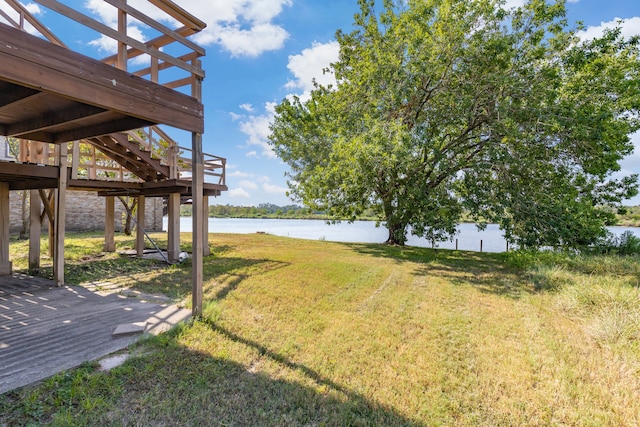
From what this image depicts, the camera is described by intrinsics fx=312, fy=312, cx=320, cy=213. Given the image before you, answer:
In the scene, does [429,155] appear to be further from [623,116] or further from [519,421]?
[519,421]

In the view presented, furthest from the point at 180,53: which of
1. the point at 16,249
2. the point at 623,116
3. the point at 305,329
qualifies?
the point at 623,116

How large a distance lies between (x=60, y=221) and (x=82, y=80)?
14.2 feet

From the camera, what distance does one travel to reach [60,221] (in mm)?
5898

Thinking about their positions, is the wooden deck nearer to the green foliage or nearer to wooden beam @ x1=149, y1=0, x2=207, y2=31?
wooden beam @ x1=149, y1=0, x2=207, y2=31

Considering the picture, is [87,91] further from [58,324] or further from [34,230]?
[34,230]

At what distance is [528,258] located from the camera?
A: 29.7 ft

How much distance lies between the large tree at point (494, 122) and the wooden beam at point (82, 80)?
22.7 feet

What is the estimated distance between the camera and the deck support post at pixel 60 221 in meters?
5.87

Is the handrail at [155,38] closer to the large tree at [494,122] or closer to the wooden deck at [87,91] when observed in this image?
the wooden deck at [87,91]

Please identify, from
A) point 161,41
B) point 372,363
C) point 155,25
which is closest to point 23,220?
point 161,41

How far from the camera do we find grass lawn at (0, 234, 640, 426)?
2459 mm

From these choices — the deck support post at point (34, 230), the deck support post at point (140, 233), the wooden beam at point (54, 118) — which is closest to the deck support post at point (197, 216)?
the wooden beam at point (54, 118)

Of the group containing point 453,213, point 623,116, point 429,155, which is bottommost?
point 453,213

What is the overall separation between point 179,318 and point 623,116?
1475 cm
